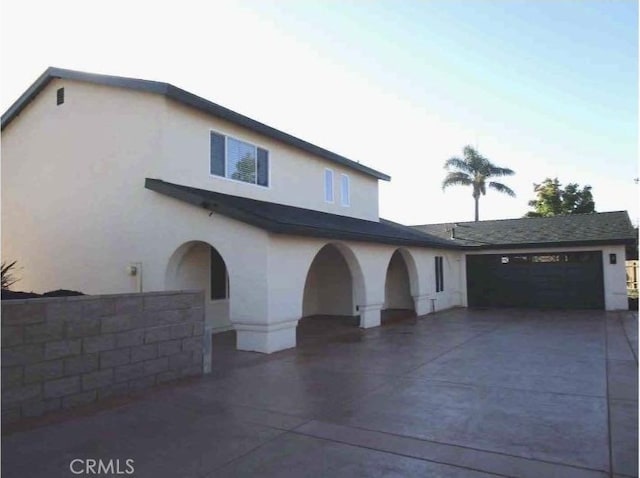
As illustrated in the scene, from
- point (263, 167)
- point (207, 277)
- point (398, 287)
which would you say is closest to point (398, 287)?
point (398, 287)

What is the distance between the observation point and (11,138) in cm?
1408

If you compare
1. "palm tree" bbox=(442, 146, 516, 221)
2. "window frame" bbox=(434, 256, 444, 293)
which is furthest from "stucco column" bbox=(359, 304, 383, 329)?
"palm tree" bbox=(442, 146, 516, 221)

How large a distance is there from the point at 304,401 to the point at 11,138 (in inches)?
529

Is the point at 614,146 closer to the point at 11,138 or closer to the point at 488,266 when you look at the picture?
the point at 488,266

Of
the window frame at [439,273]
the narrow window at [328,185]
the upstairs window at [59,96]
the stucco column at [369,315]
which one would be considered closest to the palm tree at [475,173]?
the window frame at [439,273]

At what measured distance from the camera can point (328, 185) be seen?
1647 cm

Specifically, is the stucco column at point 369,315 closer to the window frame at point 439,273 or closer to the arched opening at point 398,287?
the arched opening at point 398,287

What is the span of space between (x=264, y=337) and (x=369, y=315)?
16.6 ft

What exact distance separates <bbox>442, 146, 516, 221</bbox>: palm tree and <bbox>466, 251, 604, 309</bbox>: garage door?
15.0m

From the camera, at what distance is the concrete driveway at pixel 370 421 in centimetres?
411

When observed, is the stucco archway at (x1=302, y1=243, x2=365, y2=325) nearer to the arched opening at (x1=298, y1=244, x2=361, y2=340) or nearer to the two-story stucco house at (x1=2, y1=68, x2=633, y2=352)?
the arched opening at (x1=298, y1=244, x2=361, y2=340)

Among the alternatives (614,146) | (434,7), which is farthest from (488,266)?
(434,7)

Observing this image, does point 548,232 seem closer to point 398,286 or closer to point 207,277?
point 398,286

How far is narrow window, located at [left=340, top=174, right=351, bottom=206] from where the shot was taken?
17.2 metres
